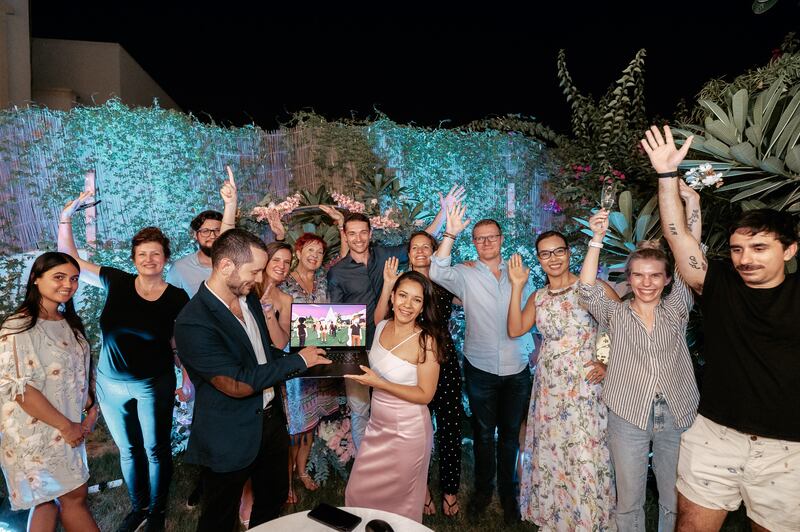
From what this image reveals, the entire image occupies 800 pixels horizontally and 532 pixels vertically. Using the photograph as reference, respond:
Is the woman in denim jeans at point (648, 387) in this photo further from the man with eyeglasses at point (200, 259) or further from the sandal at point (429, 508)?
the man with eyeglasses at point (200, 259)

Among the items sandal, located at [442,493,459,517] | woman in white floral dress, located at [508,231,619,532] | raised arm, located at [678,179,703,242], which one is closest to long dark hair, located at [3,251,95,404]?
sandal, located at [442,493,459,517]

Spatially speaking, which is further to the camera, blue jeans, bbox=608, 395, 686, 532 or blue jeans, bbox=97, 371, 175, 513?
blue jeans, bbox=97, 371, 175, 513

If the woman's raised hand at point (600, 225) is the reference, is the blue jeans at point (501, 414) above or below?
below

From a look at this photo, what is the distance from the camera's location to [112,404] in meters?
2.81

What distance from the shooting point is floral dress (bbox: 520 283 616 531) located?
8.47 feet

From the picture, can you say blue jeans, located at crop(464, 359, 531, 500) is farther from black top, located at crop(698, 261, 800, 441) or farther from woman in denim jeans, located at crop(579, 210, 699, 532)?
black top, located at crop(698, 261, 800, 441)

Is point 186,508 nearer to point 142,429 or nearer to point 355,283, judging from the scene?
point 142,429

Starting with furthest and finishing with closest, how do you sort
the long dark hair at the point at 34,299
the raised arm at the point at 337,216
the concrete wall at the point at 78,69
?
the concrete wall at the point at 78,69 < the raised arm at the point at 337,216 < the long dark hair at the point at 34,299

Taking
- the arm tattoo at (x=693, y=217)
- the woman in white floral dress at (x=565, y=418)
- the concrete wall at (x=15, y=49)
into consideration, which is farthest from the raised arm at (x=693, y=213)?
the concrete wall at (x=15, y=49)

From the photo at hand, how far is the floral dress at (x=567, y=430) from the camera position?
2582mm

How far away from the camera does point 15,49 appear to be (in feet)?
21.5

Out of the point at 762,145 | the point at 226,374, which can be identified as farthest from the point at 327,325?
the point at 762,145

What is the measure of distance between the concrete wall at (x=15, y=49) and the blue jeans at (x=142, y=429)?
5996mm

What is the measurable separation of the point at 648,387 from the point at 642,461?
40cm
